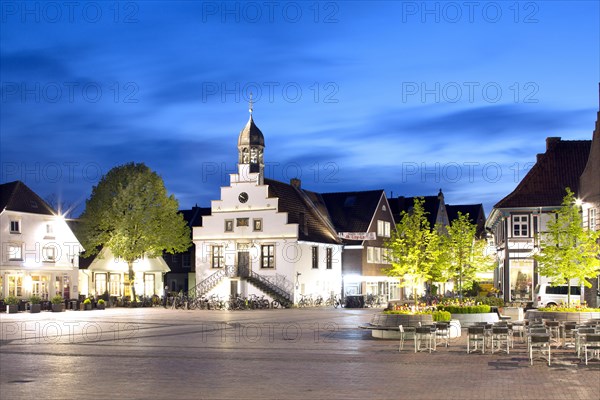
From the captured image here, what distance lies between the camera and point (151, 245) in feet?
224

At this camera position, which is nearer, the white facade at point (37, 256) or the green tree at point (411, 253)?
the green tree at point (411, 253)

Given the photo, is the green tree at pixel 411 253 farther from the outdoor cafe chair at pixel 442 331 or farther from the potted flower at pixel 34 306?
the potted flower at pixel 34 306

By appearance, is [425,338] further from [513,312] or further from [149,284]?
[149,284]

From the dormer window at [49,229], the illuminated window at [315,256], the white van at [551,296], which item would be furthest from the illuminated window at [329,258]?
the white van at [551,296]

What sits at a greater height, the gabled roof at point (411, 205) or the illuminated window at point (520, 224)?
the gabled roof at point (411, 205)

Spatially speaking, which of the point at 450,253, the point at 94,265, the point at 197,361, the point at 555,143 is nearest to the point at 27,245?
the point at 94,265

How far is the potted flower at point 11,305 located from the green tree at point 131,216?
1123 centimetres

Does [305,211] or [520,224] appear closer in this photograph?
[520,224]

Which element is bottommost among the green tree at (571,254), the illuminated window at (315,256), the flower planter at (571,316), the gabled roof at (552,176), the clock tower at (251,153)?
the flower planter at (571,316)

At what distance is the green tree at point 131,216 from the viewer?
6712cm

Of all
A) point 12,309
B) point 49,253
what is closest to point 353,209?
point 49,253

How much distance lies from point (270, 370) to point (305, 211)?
51.5 meters

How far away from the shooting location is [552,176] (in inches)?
2237

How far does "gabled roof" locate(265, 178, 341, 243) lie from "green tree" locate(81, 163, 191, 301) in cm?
890
